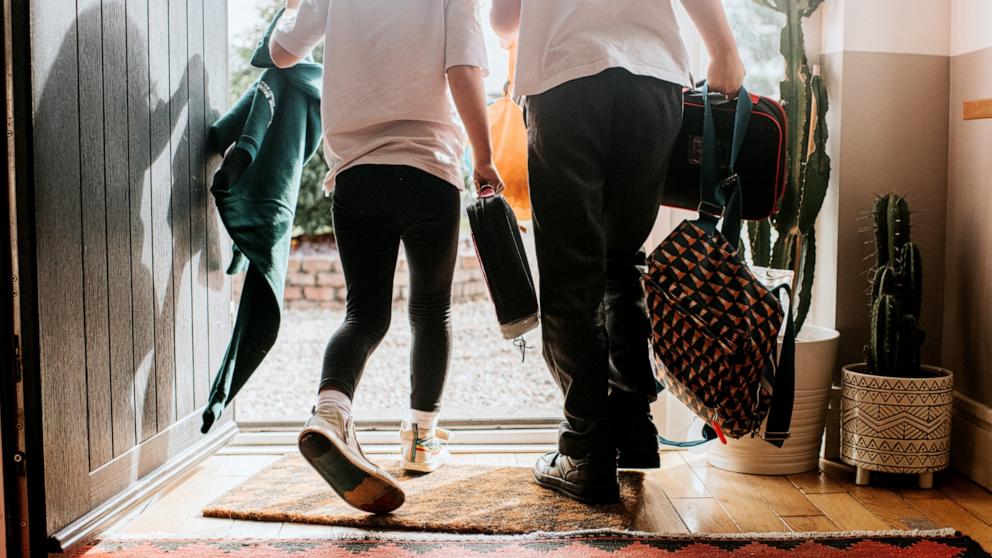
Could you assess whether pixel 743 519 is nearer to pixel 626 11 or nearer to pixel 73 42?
pixel 626 11

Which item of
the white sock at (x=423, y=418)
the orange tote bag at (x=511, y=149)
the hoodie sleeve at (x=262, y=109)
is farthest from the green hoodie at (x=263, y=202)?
the orange tote bag at (x=511, y=149)

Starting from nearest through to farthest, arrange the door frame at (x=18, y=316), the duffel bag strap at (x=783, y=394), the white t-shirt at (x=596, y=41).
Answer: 1. the door frame at (x=18, y=316)
2. the white t-shirt at (x=596, y=41)
3. the duffel bag strap at (x=783, y=394)

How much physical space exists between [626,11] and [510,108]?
415mm

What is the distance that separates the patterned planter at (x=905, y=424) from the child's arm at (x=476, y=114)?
100 cm

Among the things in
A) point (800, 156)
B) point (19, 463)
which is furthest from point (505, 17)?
point (19, 463)

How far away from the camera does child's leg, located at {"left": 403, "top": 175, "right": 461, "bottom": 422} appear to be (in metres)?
1.80

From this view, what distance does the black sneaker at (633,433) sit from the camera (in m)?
1.94

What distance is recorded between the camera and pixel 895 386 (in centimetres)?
194

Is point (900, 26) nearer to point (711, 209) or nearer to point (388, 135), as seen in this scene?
point (711, 209)

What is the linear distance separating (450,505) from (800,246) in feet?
3.63

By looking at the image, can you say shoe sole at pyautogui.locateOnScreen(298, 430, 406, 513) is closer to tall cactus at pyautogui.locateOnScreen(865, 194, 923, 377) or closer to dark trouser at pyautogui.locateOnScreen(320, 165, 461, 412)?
dark trouser at pyautogui.locateOnScreen(320, 165, 461, 412)

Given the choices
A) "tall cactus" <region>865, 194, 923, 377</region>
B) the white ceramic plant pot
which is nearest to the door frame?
the white ceramic plant pot

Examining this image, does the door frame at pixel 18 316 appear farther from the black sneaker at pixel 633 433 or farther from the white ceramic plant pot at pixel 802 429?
the white ceramic plant pot at pixel 802 429

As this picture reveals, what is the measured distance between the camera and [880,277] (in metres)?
2.02
